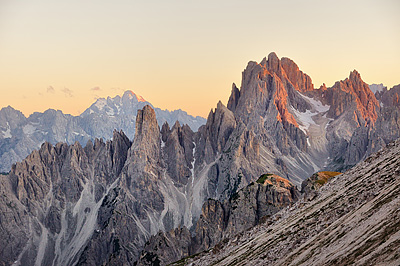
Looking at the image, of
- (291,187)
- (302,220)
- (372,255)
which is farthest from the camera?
(291,187)

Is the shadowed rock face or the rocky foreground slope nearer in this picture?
the rocky foreground slope

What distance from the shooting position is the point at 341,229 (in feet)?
157

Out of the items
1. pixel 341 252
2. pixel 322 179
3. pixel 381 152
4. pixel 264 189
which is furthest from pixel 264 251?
pixel 264 189

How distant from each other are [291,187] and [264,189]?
10.2 metres

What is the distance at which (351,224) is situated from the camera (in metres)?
47.3

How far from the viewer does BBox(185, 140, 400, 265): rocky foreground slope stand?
37.8 metres

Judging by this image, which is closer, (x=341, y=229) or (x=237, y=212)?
(x=341, y=229)

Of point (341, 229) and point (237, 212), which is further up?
point (237, 212)

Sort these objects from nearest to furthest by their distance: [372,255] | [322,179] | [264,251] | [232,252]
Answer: [372,255] → [264,251] → [232,252] → [322,179]

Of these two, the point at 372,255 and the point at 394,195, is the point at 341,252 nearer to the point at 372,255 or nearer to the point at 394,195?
the point at 372,255

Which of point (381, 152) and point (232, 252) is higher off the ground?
point (381, 152)

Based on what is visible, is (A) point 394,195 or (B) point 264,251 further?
(B) point 264,251

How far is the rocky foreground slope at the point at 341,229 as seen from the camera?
3775cm

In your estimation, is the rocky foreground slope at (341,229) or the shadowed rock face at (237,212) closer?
the rocky foreground slope at (341,229)
